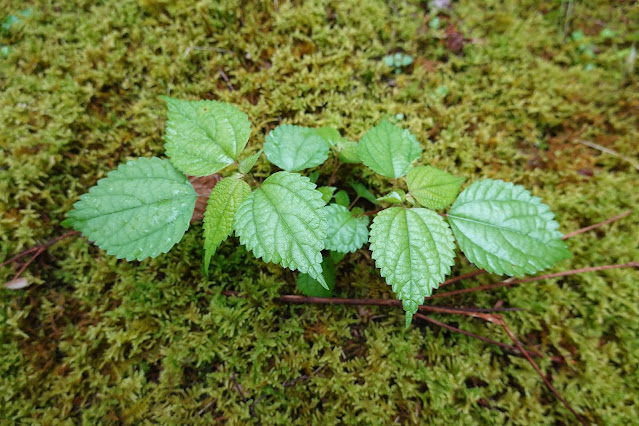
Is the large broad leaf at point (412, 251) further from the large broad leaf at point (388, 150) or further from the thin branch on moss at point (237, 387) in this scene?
the thin branch on moss at point (237, 387)

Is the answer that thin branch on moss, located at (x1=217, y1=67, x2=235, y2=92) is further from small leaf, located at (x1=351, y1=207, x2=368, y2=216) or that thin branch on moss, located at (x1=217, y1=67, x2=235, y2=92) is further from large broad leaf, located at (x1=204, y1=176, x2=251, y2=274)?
small leaf, located at (x1=351, y1=207, x2=368, y2=216)

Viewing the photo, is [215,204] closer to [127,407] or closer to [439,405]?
[127,407]

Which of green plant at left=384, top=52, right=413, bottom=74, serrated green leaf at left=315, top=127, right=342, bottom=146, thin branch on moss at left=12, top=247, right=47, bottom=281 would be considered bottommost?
thin branch on moss at left=12, top=247, right=47, bottom=281

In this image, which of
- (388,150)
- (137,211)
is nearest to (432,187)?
(388,150)

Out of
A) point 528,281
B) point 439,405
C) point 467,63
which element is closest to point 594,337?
point 528,281

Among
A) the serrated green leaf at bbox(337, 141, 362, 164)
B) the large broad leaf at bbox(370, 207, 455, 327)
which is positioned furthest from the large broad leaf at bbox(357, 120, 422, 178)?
the large broad leaf at bbox(370, 207, 455, 327)

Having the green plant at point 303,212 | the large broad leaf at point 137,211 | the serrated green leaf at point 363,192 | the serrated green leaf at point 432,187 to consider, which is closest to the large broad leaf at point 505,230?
the green plant at point 303,212
